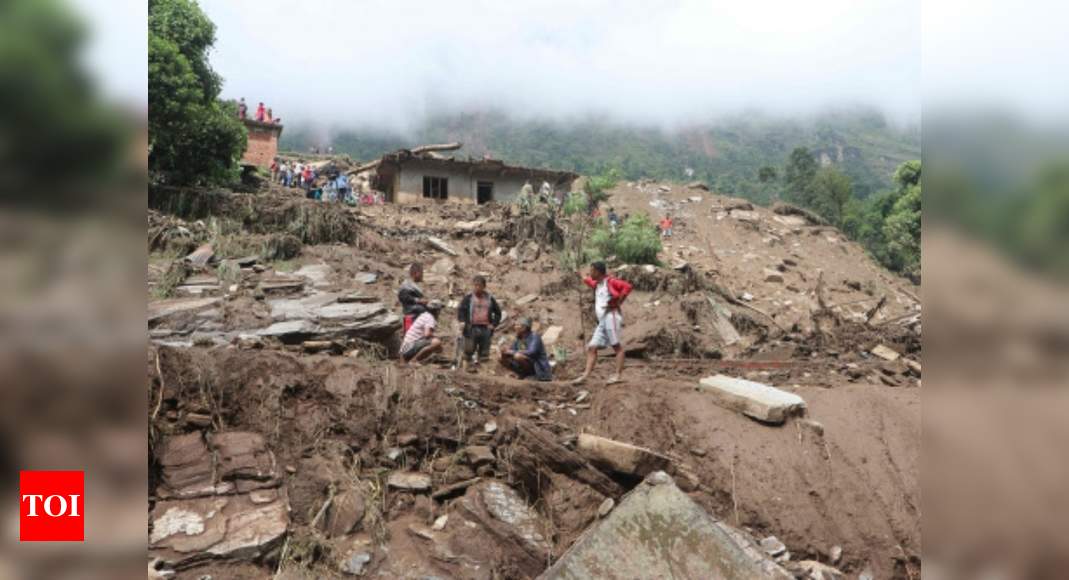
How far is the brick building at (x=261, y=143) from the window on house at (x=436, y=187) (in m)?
8.62

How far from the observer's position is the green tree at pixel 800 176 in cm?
4381

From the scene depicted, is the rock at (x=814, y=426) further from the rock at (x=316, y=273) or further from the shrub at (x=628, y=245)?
the shrub at (x=628, y=245)

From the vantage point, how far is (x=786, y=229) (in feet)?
92.6

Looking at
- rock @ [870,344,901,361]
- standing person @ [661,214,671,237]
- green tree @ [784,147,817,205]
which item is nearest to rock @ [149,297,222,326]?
rock @ [870,344,901,361]

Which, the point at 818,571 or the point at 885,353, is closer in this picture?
the point at 818,571

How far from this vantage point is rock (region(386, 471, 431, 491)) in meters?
5.45

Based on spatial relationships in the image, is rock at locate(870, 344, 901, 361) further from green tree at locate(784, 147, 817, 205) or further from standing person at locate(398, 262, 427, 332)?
green tree at locate(784, 147, 817, 205)

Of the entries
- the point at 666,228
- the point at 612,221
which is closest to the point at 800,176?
the point at 666,228

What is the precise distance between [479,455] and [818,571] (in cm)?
302

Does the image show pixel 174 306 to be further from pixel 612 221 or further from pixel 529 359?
pixel 612 221

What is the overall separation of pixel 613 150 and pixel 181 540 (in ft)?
326

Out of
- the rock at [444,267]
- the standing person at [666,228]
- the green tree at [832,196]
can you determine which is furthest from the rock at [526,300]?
the green tree at [832,196]

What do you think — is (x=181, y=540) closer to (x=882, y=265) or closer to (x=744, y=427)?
(x=744, y=427)

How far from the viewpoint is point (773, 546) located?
531cm
